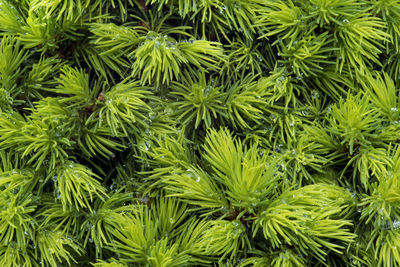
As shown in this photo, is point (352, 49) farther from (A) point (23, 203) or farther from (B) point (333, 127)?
(A) point (23, 203)

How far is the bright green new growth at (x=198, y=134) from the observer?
81cm

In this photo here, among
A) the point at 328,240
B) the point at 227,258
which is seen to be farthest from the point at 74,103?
the point at 328,240

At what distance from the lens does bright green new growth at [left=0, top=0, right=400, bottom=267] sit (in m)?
0.81

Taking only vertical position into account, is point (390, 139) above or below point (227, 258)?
above

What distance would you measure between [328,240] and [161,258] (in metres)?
0.31

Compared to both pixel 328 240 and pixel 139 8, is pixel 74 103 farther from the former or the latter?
pixel 328 240

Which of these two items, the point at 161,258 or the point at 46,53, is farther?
the point at 46,53

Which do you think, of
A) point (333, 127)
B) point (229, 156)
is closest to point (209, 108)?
point (229, 156)

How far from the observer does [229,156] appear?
0.81m

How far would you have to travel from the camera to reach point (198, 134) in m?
0.94

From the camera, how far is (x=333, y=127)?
0.87m

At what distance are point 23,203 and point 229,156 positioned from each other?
14.7 inches

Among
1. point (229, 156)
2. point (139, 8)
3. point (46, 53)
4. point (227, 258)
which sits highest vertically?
point (139, 8)

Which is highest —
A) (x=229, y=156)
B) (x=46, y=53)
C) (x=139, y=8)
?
(x=139, y=8)
